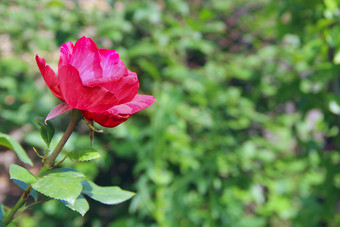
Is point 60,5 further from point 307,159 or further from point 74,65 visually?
point 307,159

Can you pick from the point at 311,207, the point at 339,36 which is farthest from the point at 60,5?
the point at 311,207

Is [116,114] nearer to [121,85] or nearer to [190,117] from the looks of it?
[121,85]

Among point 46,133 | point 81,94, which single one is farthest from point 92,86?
point 46,133

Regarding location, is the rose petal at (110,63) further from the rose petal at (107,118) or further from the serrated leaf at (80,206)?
the serrated leaf at (80,206)

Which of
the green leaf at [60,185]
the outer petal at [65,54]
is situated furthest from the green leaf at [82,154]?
the outer petal at [65,54]

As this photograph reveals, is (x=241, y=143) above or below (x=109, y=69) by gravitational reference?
below

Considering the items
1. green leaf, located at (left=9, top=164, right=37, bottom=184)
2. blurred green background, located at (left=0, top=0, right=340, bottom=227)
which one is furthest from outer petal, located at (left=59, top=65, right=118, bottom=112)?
blurred green background, located at (left=0, top=0, right=340, bottom=227)

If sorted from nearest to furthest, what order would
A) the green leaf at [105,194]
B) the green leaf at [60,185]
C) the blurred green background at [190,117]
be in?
the green leaf at [60,185] < the green leaf at [105,194] < the blurred green background at [190,117]
